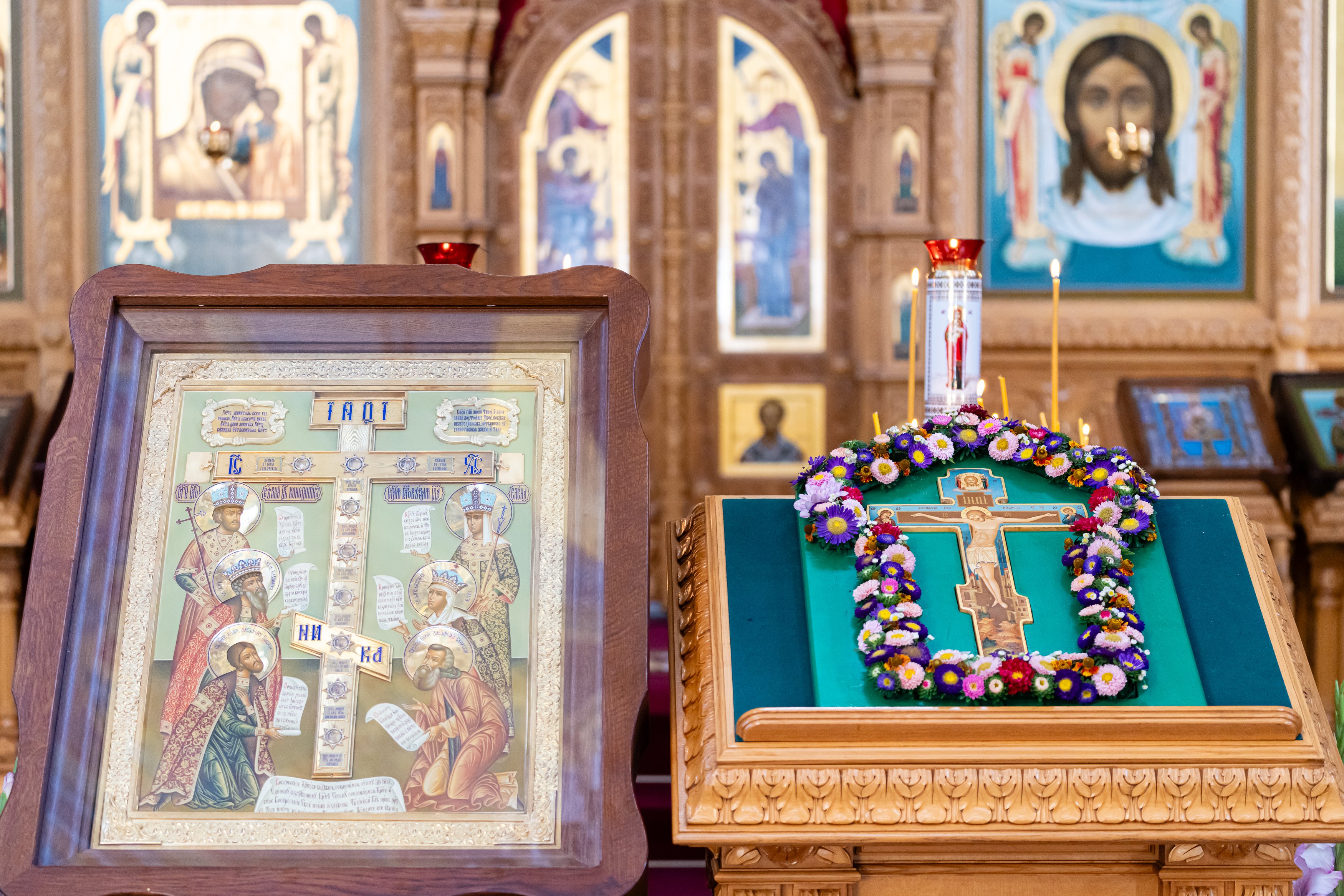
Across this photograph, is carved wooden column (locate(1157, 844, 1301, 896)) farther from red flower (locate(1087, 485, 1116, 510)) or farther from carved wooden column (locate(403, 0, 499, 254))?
carved wooden column (locate(403, 0, 499, 254))

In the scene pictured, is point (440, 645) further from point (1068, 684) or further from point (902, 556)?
point (1068, 684)

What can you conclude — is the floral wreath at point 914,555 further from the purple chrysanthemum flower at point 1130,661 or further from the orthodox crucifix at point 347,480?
the orthodox crucifix at point 347,480

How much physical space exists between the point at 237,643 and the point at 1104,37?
5460mm

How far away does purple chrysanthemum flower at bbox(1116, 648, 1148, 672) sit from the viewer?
1923 mm

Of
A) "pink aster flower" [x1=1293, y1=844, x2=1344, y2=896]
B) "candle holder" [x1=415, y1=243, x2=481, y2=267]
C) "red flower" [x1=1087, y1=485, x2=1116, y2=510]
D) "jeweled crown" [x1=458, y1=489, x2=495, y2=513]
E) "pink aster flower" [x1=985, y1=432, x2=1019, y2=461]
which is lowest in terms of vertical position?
"pink aster flower" [x1=1293, y1=844, x2=1344, y2=896]

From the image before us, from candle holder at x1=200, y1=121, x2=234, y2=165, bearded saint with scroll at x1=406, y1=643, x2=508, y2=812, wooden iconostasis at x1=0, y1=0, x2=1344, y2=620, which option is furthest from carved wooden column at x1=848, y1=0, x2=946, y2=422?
bearded saint with scroll at x1=406, y1=643, x2=508, y2=812

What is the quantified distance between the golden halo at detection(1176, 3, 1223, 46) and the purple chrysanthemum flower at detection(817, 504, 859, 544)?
16.0ft

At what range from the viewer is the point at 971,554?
6.98 ft

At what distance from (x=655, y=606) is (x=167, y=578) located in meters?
4.10

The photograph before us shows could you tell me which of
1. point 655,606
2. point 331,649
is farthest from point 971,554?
point 655,606

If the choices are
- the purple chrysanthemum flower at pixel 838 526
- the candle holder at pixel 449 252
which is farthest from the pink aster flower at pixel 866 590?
the candle holder at pixel 449 252

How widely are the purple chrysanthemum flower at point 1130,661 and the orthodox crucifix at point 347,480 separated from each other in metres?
1.00

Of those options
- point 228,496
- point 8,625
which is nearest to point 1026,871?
point 228,496

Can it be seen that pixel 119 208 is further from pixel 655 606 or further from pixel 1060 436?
pixel 1060 436
